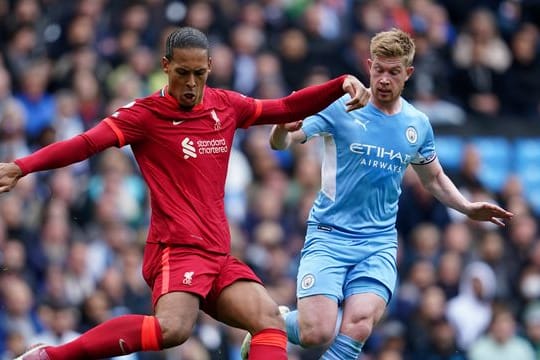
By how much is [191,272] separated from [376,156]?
1774 millimetres

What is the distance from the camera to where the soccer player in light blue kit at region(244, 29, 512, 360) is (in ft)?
35.7

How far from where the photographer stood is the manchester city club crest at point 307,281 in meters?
10.9

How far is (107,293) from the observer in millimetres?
14852

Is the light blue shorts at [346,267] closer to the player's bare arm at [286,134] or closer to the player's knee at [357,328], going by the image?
the player's knee at [357,328]

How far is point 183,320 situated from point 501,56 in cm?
1160

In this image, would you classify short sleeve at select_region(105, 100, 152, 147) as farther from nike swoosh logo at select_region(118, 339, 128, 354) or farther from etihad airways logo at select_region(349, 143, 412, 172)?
etihad airways logo at select_region(349, 143, 412, 172)

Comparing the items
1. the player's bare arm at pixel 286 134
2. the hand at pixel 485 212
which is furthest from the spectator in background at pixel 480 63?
the player's bare arm at pixel 286 134

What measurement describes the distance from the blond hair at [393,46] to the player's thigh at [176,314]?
89.8 inches

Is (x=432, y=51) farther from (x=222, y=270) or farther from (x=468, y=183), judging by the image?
(x=222, y=270)

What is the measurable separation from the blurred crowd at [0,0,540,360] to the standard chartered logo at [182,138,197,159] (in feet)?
14.1

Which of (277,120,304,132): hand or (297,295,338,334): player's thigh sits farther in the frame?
(297,295,338,334): player's thigh

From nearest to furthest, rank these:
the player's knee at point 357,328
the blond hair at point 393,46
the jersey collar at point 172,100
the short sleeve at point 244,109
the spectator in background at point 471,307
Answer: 1. the jersey collar at point 172,100
2. the short sleeve at point 244,109
3. the player's knee at point 357,328
4. the blond hair at point 393,46
5. the spectator in background at point 471,307

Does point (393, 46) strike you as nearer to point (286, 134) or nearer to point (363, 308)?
point (286, 134)

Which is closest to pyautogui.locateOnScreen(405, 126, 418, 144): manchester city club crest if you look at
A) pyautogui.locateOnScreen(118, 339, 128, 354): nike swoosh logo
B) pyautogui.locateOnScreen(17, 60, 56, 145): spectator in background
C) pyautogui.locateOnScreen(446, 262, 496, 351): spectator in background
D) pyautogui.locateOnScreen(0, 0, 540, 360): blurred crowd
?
pyautogui.locateOnScreen(118, 339, 128, 354): nike swoosh logo
